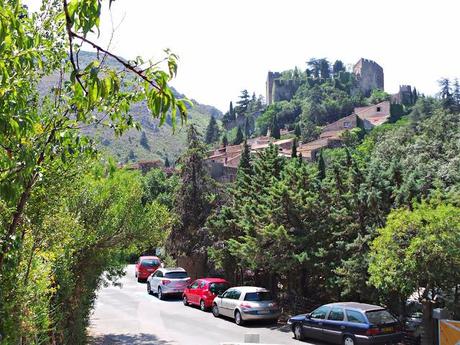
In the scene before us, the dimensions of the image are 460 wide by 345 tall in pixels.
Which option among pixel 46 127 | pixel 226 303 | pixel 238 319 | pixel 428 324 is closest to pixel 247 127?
pixel 226 303

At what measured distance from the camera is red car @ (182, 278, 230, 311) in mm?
21094

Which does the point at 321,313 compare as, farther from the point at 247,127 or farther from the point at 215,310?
the point at 247,127

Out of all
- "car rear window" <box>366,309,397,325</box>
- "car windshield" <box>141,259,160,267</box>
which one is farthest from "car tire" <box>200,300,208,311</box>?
"car windshield" <box>141,259,160,267</box>

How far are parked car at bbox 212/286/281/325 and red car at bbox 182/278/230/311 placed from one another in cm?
196

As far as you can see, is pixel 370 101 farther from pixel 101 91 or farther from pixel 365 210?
pixel 101 91

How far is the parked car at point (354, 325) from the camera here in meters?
13.1

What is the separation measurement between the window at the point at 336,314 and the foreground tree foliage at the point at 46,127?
24.1 ft

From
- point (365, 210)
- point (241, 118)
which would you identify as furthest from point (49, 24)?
point (241, 118)

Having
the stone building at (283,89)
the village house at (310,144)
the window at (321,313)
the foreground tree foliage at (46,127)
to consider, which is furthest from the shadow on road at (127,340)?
the stone building at (283,89)

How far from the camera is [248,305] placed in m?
17.8

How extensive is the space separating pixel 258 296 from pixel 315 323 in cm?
363

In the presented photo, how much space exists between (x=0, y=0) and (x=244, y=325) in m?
16.4

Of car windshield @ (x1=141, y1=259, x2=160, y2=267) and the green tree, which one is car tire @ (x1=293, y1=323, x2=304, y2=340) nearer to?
the green tree

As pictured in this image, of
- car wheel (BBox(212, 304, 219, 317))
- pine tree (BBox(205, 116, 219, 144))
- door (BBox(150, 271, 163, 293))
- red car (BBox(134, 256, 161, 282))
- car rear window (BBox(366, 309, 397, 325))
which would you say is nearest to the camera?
car rear window (BBox(366, 309, 397, 325))
